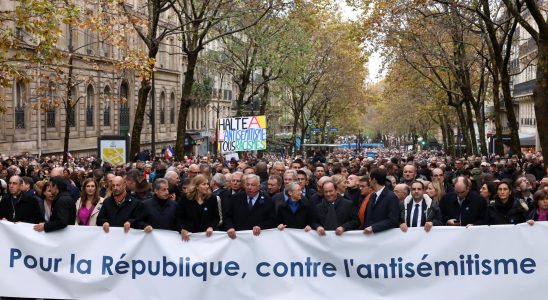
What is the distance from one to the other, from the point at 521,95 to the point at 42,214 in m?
64.6

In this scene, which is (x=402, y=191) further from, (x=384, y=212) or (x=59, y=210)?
(x=59, y=210)

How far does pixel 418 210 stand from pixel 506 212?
1.22 m

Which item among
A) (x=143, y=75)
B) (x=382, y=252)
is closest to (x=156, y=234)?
(x=382, y=252)

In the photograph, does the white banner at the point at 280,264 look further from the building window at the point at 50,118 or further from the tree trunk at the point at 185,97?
the building window at the point at 50,118

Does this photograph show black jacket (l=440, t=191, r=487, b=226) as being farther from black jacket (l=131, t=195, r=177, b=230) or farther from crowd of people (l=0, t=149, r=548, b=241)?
black jacket (l=131, t=195, r=177, b=230)

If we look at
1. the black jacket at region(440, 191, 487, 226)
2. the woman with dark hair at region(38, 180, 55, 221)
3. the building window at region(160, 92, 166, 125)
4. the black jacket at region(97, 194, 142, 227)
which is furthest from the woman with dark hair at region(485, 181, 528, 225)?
the building window at region(160, 92, 166, 125)

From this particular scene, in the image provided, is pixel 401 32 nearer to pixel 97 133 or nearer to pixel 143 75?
pixel 143 75

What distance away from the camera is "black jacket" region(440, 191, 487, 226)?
35.3 ft

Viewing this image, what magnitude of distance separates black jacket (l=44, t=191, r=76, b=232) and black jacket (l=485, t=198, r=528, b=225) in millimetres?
4810

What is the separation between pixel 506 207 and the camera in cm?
1133

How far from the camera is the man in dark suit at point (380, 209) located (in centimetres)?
951

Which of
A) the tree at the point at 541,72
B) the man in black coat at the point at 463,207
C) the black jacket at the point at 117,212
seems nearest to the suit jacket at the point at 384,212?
the man in black coat at the point at 463,207

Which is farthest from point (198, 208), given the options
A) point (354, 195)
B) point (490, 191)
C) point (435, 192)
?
point (490, 191)

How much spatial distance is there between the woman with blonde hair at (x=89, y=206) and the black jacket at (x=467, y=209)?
13.7 feet
